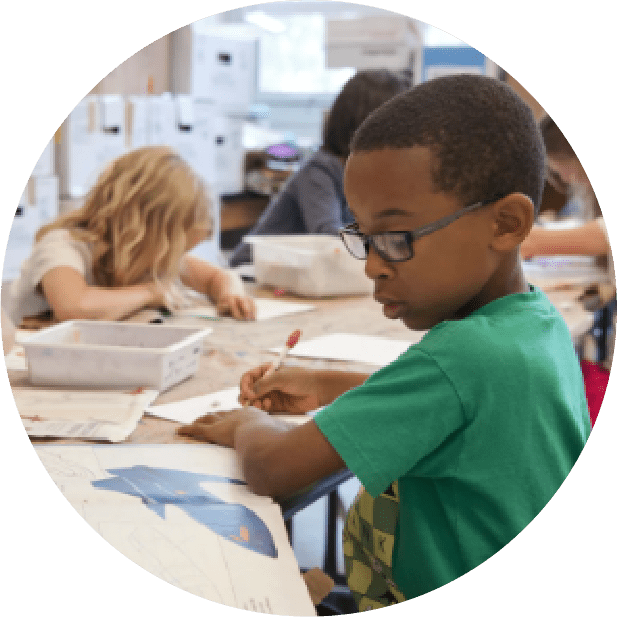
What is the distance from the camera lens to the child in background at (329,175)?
1871 mm

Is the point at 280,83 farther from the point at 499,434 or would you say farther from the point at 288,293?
the point at 499,434

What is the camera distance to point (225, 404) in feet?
3.02

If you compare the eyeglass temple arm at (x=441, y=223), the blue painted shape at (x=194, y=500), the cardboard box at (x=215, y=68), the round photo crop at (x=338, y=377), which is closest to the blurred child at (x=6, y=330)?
the round photo crop at (x=338, y=377)

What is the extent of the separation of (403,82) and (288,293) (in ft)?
2.16

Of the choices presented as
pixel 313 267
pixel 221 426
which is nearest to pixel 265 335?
pixel 313 267

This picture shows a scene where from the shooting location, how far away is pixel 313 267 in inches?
63.2

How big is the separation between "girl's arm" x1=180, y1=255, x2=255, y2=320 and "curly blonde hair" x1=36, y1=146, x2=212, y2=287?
4.2 inches

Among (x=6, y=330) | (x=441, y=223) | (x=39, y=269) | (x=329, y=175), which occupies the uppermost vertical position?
(x=441, y=223)

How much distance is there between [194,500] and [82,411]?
0.24 metres

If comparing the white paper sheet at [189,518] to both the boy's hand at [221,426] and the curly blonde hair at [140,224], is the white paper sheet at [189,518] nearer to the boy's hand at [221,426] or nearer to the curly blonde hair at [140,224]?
the boy's hand at [221,426]

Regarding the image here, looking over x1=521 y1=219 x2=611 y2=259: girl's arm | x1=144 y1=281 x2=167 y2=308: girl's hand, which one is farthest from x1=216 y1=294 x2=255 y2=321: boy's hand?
x1=521 y1=219 x2=611 y2=259: girl's arm

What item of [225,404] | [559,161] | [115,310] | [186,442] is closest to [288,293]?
[115,310]

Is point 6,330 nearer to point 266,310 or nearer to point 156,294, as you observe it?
point 156,294

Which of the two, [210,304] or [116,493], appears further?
[210,304]
